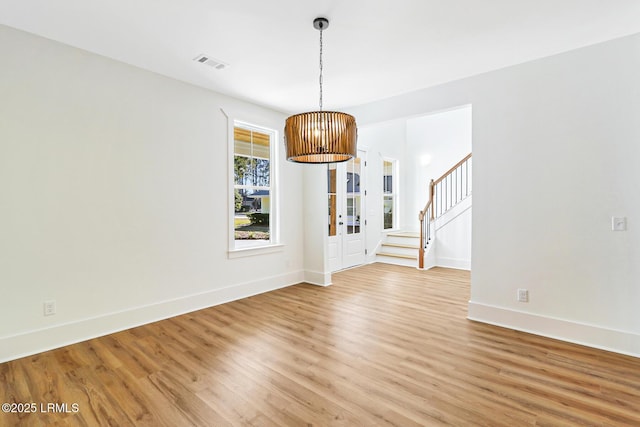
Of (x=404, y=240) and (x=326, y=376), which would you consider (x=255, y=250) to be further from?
(x=404, y=240)

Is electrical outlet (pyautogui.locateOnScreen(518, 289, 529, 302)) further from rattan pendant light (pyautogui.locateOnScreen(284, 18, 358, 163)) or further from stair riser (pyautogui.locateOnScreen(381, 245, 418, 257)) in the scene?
stair riser (pyautogui.locateOnScreen(381, 245, 418, 257))

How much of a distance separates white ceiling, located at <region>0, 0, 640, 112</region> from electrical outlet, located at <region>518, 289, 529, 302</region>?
7.69ft

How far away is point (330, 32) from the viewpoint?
259 centimetres

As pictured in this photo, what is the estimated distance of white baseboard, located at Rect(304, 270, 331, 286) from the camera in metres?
4.89

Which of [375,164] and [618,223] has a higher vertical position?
Result: [375,164]

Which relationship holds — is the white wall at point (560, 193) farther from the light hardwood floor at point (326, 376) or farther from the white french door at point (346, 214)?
the white french door at point (346, 214)

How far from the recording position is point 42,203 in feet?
8.79

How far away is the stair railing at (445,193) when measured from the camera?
6430 millimetres

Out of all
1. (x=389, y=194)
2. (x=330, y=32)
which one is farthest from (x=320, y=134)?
(x=389, y=194)

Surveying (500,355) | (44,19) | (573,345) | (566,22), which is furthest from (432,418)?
(44,19)

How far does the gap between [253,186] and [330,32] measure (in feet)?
8.14

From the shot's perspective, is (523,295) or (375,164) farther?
(375,164)

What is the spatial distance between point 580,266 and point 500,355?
120 centimetres

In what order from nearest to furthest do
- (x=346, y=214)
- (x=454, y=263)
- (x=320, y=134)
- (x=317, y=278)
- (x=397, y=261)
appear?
(x=320, y=134) < (x=317, y=278) < (x=346, y=214) < (x=454, y=263) < (x=397, y=261)
